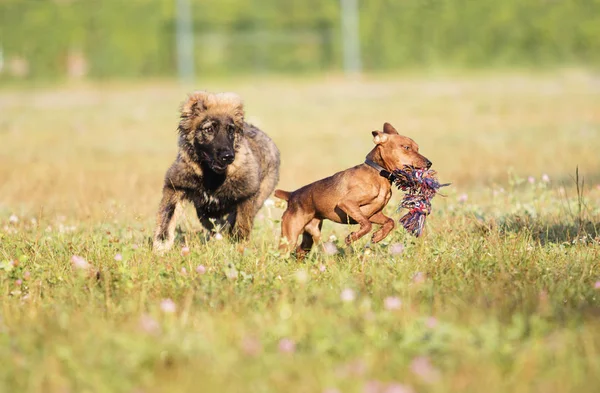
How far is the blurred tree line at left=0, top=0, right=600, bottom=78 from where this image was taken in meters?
40.4

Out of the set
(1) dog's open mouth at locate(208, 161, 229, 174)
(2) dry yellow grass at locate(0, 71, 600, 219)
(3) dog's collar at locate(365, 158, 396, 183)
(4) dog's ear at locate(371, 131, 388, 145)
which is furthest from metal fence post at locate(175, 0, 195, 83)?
(4) dog's ear at locate(371, 131, 388, 145)

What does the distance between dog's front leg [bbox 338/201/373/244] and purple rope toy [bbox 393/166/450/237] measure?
0.31 m

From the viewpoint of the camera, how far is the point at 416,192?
19.5 feet

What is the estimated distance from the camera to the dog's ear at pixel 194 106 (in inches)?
302

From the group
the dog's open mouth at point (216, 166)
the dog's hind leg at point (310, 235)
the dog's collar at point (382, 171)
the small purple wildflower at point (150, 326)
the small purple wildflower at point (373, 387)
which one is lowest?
the dog's hind leg at point (310, 235)

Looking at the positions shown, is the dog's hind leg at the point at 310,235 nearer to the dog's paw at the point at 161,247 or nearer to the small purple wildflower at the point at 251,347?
the dog's paw at the point at 161,247

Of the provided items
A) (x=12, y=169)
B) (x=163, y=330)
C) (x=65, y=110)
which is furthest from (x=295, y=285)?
(x=65, y=110)

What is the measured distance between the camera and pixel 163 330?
403cm

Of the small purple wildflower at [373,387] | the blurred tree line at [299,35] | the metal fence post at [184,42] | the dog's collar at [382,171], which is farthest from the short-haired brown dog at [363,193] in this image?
the blurred tree line at [299,35]

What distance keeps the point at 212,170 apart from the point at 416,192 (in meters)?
2.16

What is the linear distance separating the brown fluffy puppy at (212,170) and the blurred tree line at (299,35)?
109 ft

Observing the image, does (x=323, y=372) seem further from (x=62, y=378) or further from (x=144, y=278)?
(x=144, y=278)

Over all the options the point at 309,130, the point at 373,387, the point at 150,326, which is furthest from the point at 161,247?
the point at 309,130

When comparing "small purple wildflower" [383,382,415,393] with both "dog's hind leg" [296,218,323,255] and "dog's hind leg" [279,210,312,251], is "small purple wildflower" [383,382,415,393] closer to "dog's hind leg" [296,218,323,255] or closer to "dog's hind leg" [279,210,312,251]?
"dog's hind leg" [279,210,312,251]
